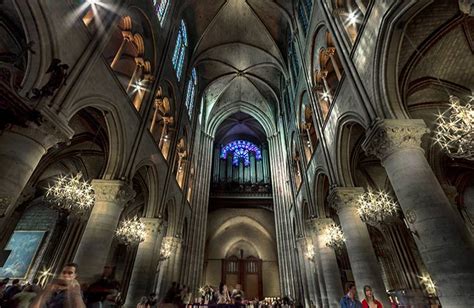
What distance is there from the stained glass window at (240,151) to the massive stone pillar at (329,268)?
1706 centimetres

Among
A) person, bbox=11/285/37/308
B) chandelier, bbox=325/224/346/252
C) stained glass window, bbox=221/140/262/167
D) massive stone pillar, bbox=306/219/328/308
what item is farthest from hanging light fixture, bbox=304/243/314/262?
stained glass window, bbox=221/140/262/167

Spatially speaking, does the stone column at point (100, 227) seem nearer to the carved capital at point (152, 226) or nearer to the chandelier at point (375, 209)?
the carved capital at point (152, 226)

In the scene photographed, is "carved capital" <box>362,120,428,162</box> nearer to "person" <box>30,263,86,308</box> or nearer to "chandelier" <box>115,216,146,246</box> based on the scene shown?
"person" <box>30,263,86,308</box>

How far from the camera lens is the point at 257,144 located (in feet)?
100

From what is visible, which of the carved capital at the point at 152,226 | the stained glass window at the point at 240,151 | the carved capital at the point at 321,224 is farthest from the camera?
the stained glass window at the point at 240,151

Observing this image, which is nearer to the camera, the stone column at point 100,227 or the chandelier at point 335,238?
the stone column at point 100,227

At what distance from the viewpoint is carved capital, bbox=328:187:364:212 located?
27.4ft

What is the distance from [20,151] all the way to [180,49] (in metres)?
13.3

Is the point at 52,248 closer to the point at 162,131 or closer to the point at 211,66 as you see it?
the point at 162,131

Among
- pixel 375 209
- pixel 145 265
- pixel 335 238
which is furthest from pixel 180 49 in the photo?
pixel 375 209

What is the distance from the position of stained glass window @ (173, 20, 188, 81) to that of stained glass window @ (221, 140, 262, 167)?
14.3 m

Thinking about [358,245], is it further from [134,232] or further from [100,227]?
[134,232]

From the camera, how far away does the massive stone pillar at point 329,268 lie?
9.72 metres

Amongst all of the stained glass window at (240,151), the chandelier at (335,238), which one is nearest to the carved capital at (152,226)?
the chandelier at (335,238)
